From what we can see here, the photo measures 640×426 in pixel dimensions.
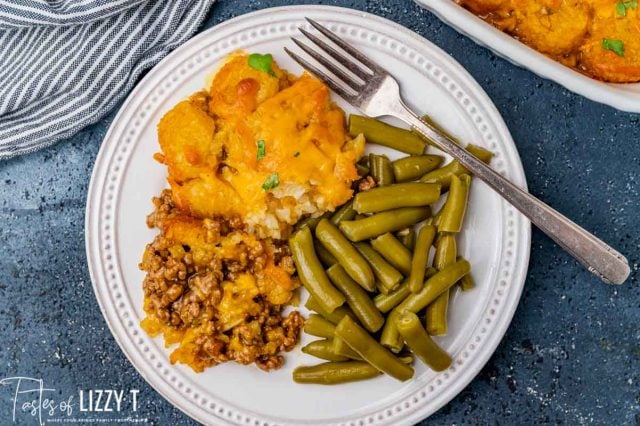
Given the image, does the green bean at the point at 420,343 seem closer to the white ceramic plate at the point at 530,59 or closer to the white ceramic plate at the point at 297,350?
the white ceramic plate at the point at 297,350

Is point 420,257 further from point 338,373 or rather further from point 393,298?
point 338,373

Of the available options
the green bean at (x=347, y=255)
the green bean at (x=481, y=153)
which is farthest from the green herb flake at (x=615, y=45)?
the green bean at (x=347, y=255)

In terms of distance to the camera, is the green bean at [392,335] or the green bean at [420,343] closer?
the green bean at [420,343]

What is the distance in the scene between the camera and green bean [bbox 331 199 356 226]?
112 inches

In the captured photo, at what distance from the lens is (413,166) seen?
9.19 feet

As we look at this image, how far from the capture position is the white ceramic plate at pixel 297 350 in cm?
283

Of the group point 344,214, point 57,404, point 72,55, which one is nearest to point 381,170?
point 344,214

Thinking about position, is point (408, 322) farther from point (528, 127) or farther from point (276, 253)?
point (528, 127)

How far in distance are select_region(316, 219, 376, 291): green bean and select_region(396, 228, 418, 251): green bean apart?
17 centimetres

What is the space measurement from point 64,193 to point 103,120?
0.37 metres

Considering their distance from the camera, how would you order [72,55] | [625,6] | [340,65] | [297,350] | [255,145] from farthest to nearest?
[72,55]
[297,350]
[340,65]
[255,145]
[625,6]

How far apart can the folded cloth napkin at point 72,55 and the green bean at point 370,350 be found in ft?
4.44

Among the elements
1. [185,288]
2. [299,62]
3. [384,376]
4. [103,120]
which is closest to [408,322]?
[384,376]

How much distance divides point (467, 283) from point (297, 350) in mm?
731
